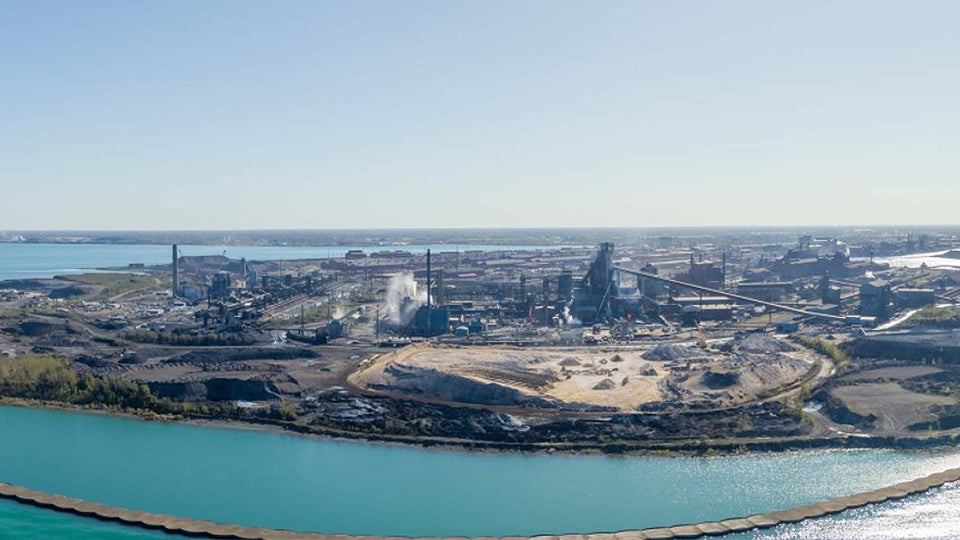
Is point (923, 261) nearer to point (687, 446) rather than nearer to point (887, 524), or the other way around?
point (687, 446)

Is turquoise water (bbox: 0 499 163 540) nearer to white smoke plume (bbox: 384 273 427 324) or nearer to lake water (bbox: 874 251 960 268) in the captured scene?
white smoke plume (bbox: 384 273 427 324)

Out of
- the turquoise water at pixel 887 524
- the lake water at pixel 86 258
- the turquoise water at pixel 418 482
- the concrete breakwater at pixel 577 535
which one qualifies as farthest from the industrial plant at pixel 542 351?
the lake water at pixel 86 258

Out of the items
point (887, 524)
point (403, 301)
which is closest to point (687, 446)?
point (887, 524)

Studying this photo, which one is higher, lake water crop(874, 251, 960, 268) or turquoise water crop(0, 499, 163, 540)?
lake water crop(874, 251, 960, 268)

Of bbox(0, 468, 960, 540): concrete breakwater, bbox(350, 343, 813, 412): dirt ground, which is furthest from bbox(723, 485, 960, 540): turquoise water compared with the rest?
bbox(350, 343, 813, 412): dirt ground

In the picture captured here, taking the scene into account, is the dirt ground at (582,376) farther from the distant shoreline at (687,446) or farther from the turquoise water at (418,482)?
the turquoise water at (418,482)

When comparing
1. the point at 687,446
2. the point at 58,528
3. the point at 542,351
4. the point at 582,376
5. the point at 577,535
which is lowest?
the point at 58,528

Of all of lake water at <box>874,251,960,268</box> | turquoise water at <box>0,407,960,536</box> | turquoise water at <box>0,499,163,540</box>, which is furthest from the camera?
lake water at <box>874,251,960,268</box>
